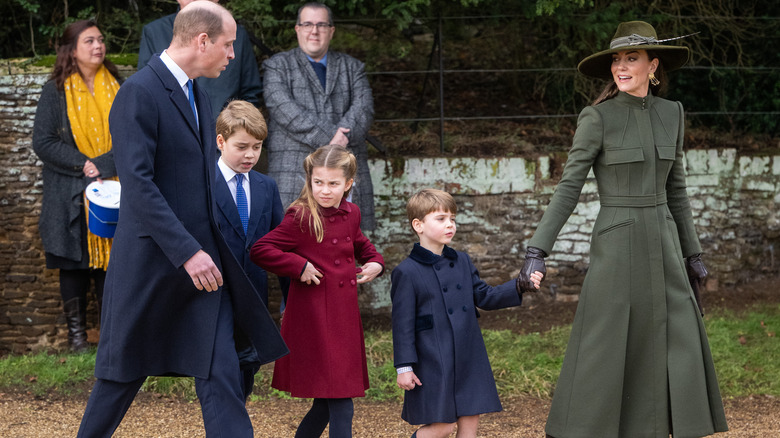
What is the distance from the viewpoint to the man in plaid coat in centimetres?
594

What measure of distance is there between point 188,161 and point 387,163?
12.7 feet

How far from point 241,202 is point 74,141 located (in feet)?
8.17

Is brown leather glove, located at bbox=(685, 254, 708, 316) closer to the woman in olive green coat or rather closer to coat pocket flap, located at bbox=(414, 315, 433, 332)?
the woman in olive green coat

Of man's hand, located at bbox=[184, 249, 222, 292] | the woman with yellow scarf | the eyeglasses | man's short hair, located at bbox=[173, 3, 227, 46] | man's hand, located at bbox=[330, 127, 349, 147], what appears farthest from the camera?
the woman with yellow scarf

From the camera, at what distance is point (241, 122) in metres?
4.00

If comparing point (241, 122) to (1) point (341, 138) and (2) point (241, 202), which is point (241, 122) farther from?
(1) point (341, 138)

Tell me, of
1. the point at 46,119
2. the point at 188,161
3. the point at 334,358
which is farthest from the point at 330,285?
the point at 46,119

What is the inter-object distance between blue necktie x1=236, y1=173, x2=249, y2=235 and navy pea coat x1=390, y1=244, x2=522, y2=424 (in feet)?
2.44

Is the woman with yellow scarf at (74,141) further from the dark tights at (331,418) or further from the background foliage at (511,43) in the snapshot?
the dark tights at (331,418)

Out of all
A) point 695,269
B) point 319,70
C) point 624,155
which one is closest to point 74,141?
point 319,70

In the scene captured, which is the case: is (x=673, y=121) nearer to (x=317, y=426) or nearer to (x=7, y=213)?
(x=317, y=426)

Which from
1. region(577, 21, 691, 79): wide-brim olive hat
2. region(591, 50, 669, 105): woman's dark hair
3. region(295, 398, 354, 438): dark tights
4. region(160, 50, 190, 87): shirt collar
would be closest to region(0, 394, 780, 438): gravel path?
region(295, 398, 354, 438): dark tights

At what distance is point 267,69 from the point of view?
6.09 meters

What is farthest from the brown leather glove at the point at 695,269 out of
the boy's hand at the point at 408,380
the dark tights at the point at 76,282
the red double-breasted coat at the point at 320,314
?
the dark tights at the point at 76,282
